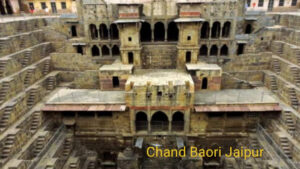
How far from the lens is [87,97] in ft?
67.9

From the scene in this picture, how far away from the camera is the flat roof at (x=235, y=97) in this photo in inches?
758

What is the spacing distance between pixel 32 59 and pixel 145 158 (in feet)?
53.6

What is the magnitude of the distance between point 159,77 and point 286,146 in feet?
40.0

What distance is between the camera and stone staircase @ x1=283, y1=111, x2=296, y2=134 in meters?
17.4

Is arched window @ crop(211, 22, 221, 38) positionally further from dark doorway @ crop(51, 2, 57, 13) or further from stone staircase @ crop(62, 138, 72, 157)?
dark doorway @ crop(51, 2, 57, 13)

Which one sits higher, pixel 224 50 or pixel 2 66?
pixel 2 66

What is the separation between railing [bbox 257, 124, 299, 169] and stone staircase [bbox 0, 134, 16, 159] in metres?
19.7

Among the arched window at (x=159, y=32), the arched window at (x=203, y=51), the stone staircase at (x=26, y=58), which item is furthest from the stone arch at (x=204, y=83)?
the stone staircase at (x=26, y=58)

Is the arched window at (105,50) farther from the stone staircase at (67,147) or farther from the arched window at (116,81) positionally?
the stone staircase at (67,147)

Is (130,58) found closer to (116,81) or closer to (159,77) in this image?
(116,81)

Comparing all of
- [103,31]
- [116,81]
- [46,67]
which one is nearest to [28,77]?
[46,67]

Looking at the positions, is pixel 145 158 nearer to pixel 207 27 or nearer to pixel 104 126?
pixel 104 126

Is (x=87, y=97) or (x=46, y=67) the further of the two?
(x=46, y=67)

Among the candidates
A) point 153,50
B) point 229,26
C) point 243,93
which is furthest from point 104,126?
point 229,26
